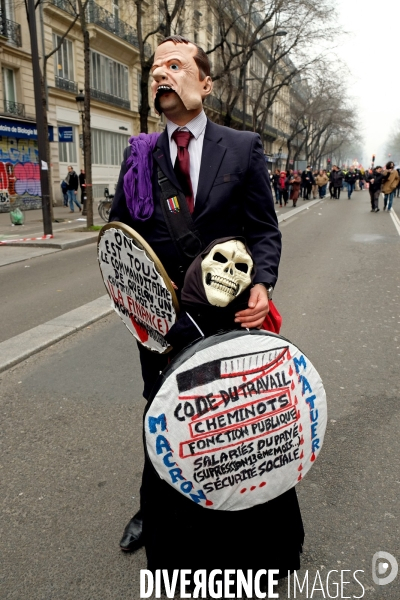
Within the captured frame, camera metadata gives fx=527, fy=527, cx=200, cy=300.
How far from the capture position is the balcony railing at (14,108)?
22384 millimetres

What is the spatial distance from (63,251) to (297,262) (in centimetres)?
523

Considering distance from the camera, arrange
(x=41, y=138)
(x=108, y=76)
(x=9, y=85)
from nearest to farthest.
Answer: (x=41, y=138) < (x=9, y=85) < (x=108, y=76)

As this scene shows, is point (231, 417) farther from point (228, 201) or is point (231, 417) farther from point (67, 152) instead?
point (67, 152)

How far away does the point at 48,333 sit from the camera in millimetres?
5270

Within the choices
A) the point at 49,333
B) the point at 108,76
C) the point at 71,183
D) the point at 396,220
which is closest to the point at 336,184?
the point at 108,76

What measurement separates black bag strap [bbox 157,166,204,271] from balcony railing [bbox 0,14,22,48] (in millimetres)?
23632

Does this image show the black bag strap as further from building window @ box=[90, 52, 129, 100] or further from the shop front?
building window @ box=[90, 52, 129, 100]

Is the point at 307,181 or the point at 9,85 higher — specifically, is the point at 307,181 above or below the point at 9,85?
below

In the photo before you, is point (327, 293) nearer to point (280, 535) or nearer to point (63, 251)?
point (280, 535)

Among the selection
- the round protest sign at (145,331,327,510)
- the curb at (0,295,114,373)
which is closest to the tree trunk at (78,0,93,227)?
the curb at (0,295,114,373)

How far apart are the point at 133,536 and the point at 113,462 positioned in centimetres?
70

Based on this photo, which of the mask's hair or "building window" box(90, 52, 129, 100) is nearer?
the mask's hair

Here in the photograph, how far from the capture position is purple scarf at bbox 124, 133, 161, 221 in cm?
198
